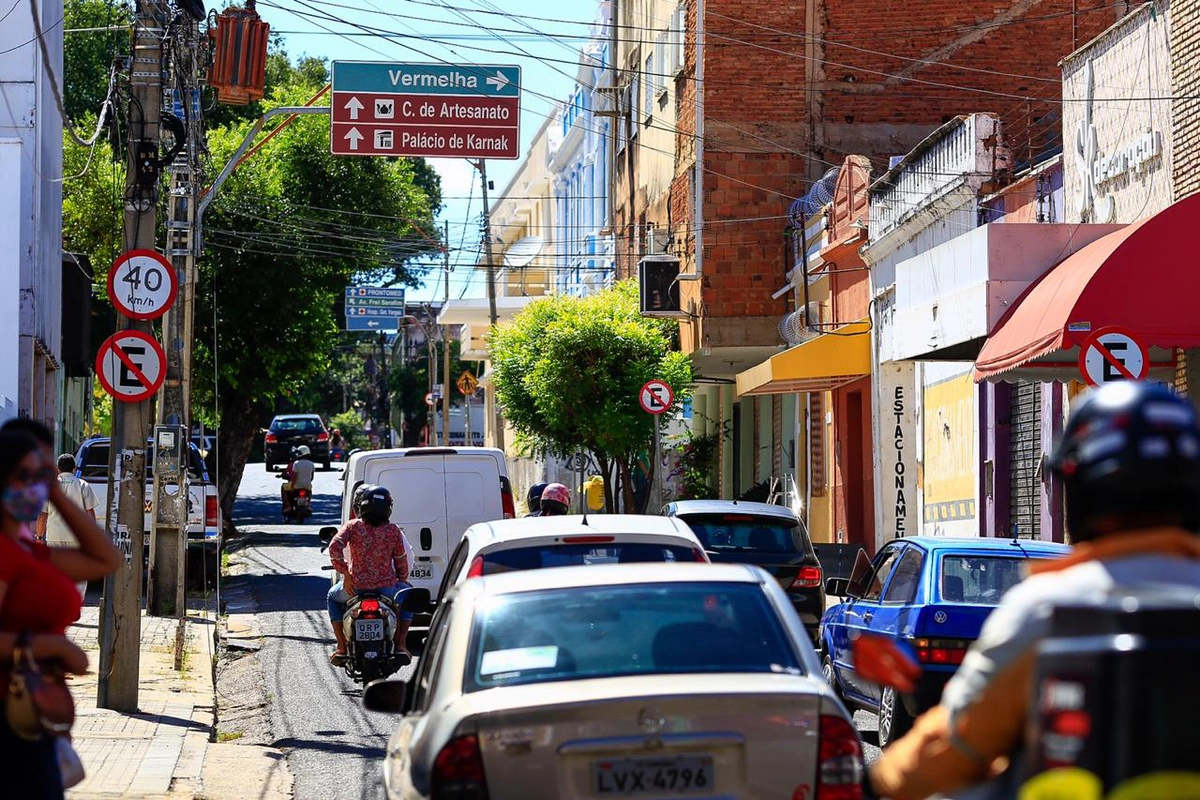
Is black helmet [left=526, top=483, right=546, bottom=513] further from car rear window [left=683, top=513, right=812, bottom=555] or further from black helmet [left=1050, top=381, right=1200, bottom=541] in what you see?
black helmet [left=1050, top=381, right=1200, bottom=541]

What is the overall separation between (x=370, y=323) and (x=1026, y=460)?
39799 mm

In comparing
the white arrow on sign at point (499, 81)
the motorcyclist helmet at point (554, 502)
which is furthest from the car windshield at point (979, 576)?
the white arrow on sign at point (499, 81)

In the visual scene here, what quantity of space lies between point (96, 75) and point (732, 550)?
41489 mm

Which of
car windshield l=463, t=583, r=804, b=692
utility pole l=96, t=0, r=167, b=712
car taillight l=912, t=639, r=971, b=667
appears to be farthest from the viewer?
utility pole l=96, t=0, r=167, b=712

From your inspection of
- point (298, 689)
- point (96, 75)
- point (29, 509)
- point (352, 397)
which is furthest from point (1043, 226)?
point (352, 397)

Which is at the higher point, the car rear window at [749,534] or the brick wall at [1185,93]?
the brick wall at [1185,93]

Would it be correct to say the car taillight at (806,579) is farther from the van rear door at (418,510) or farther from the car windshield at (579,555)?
the car windshield at (579,555)

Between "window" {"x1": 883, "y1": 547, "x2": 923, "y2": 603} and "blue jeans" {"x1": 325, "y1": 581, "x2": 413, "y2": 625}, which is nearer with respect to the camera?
"window" {"x1": 883, "y1": 547, "x2": 923, "y2": 603}

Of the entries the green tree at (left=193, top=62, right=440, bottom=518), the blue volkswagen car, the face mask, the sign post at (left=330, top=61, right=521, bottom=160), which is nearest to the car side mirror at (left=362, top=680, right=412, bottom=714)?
the face mask

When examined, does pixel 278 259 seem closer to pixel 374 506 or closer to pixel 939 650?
pixel 374 506

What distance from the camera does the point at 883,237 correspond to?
2805 cm

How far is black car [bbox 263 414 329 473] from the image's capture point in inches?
2445

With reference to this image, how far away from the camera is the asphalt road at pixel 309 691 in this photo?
11344mm

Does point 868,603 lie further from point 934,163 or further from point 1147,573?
point 934,163
